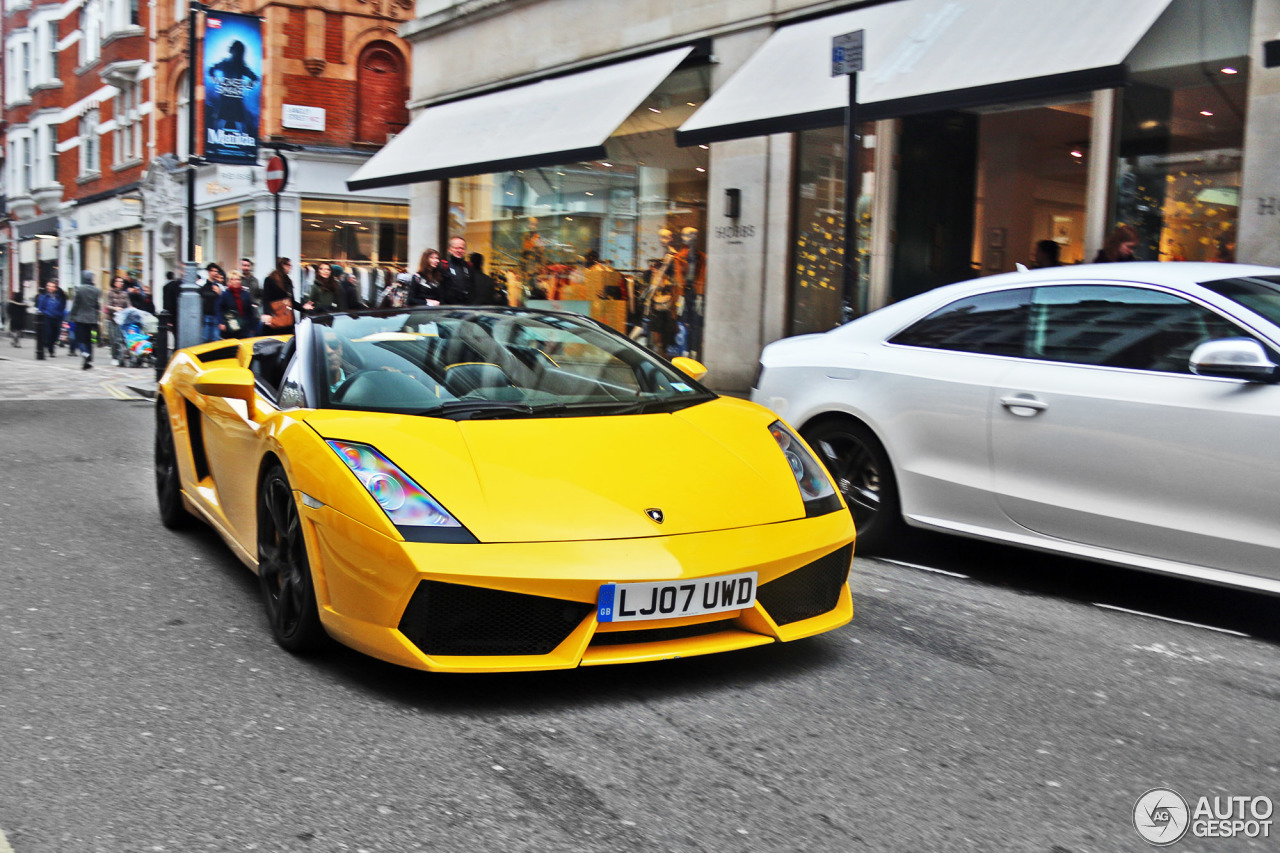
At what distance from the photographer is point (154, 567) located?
18.2 feet

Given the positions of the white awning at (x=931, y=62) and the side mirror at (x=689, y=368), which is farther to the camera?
the white awning at (x=931, y=62)

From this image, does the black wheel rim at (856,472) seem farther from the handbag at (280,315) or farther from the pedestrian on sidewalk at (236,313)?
the pedestrian on sidewalk at (236,313)

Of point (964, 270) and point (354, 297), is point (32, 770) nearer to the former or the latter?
point (964, 270)

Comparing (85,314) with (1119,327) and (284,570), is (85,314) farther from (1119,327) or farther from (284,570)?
(1119,327)

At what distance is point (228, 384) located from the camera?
4.69 meters

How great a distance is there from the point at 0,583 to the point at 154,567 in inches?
24.9

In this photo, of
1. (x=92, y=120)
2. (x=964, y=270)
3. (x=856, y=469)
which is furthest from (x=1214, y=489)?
(x=92, y=120)

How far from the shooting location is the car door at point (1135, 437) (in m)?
4.52

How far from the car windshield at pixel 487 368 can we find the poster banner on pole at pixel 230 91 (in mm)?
17309

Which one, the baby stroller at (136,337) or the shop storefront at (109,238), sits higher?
the shop storefront at (109,238)

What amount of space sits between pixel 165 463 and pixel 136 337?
58.7 feet

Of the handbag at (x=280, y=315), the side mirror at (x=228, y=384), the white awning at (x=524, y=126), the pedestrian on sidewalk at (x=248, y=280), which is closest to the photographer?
the side mirror at (x=228, y=384)

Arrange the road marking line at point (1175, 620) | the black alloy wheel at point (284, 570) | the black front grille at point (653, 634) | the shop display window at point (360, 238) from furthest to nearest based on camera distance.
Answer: the shop display window at point (360, 238) < the road marking line at point (1175, 620) < the black alloy wheel at point (284, 570) < the black front grille at point (653, 634)

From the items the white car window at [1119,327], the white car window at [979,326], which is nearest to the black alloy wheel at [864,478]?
the white car window at [979,326]
